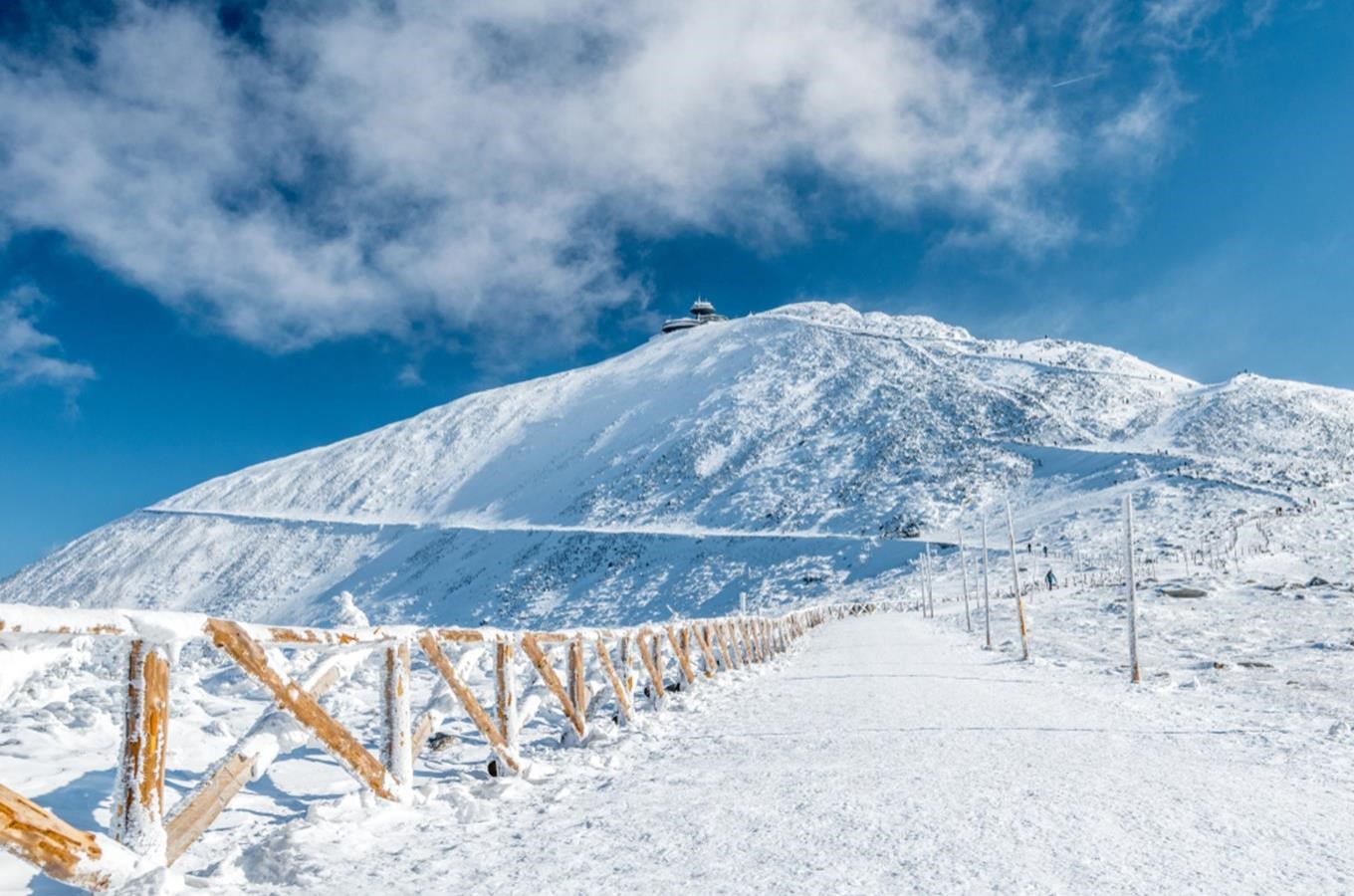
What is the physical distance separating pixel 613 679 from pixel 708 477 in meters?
102

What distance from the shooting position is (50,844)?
2.87 m

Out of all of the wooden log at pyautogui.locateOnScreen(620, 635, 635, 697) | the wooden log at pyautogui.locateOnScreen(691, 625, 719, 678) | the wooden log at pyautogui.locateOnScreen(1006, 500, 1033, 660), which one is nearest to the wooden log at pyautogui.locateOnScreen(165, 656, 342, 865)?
the wooden log at pyautogui.locateOnScreen(620, 635, 635, 697)

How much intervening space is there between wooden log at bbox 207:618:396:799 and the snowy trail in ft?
0.69

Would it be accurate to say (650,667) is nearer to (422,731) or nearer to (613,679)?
(613,679)

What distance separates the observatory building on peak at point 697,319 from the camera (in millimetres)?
177125

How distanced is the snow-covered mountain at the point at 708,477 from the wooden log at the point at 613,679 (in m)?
62.5

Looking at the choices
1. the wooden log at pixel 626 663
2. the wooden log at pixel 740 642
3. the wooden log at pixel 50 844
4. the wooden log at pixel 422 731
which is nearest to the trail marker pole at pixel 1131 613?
the wooden log at pixel 740 642

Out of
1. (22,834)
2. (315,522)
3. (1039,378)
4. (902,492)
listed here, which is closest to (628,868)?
(22,834)

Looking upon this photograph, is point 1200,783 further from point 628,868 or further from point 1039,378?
point 1039,378

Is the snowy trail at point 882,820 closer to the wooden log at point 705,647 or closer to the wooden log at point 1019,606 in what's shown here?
the wooden log at point 705,647

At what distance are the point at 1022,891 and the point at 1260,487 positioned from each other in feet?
280

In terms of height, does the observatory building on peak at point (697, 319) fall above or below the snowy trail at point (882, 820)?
above

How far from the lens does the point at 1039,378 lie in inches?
4688

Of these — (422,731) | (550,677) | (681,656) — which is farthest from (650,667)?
(422,731)
